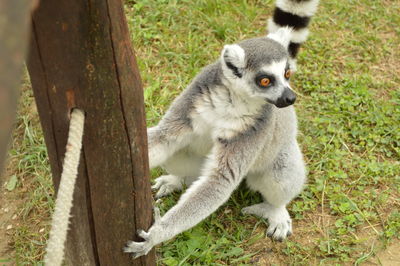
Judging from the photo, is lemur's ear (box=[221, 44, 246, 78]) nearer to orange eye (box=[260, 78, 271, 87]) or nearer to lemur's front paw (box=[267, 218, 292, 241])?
orange eye (box=[260, 78, 271, 87])

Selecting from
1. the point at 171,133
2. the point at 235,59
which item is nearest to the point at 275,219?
the point at 171,133

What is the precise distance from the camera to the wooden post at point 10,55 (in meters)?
0.69

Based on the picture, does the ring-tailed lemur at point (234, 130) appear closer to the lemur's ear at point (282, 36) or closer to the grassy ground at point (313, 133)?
the lemur's ear at point (282, 36)

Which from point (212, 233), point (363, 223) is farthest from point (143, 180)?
point (363, 223)

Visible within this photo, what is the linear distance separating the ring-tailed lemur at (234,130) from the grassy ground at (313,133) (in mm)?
460

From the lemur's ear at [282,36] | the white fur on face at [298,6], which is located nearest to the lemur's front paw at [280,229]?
the lemur's ear at [282,36]

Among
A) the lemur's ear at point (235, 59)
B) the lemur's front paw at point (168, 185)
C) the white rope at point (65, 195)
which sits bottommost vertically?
the lemur's front paw at point (168, 185)

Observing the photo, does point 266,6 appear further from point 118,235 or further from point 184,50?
point 118,235

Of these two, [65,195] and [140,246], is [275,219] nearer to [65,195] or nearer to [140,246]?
[140,246]

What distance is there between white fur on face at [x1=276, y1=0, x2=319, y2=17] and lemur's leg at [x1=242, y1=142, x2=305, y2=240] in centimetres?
103

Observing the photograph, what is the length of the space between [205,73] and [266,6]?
123 inches

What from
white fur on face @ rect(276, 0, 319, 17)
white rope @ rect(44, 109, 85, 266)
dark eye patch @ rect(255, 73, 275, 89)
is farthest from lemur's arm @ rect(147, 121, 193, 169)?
white rope @ rect(44, 109, 85, 266)

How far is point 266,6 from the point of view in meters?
6.14

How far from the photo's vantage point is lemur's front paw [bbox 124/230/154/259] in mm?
2520
